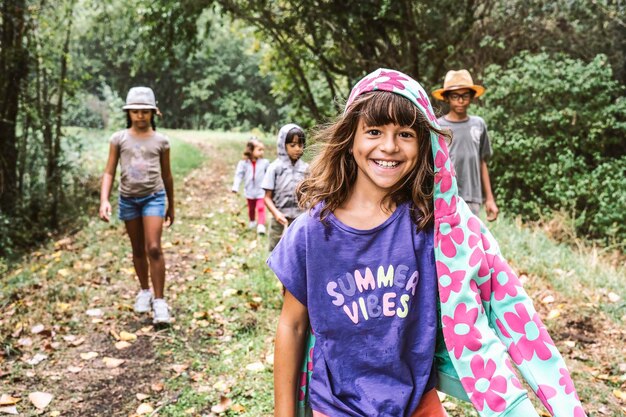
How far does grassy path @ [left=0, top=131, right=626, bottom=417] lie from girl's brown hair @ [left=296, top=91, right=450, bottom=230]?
224 cm

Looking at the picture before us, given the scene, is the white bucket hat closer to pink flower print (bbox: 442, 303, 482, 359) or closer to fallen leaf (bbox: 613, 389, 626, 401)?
pink flower print (bbox: 442, 303, 482, 359)

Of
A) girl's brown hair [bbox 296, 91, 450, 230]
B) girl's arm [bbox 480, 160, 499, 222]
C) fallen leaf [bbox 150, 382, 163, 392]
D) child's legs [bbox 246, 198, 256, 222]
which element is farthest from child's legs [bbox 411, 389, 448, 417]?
child's legs [bbox 246, 198, 256, 222]

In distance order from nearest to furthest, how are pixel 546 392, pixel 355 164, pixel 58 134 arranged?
pixel 546 392 → pixel 355 164 → pixel 58 134

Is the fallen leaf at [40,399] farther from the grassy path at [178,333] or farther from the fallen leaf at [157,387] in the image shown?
the fallen leaf at [157,387]

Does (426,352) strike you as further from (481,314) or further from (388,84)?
(388,84)

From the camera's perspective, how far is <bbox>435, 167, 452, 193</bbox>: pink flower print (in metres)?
1.77

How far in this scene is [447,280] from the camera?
1.66 meters

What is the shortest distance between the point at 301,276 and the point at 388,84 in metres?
0.67

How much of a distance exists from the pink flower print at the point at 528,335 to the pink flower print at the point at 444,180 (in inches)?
16.1

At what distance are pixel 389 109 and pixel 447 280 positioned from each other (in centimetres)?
56

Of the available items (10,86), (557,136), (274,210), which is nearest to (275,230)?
(274,210)

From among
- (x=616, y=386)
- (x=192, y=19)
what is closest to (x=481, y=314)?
(x=616, y=386)

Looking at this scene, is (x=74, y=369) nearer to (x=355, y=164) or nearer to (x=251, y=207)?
A: (x=355, y=164)

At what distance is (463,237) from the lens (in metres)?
1.68
